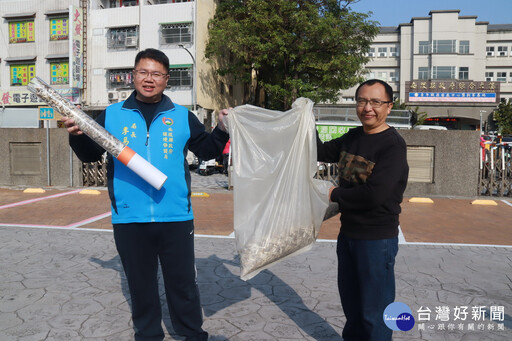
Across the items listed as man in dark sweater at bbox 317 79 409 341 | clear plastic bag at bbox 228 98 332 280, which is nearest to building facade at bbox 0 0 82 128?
clear plastic bag at bbox 228 98 332 280

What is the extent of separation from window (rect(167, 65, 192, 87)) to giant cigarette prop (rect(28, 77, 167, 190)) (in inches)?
815

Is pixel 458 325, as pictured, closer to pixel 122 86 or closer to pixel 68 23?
pixel 122 86

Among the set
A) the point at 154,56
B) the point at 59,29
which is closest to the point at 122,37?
the point at 59,29

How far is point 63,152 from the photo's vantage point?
12.5m

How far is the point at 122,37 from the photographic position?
2378 cm

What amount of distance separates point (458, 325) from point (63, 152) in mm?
11910

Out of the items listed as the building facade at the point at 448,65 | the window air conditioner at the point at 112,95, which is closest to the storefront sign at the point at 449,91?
the building facade at the point at 448,65

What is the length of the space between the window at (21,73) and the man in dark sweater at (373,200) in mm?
27246

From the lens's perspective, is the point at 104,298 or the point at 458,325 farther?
the point at 104,298

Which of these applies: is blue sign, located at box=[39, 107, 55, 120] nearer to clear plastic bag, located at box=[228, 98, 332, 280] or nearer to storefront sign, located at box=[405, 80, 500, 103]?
clear plastic bag, located at box=[228, 98, 332, 280]

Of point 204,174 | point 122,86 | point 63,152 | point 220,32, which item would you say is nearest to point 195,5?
point 220,32

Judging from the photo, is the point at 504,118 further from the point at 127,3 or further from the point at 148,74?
the point at 148,74

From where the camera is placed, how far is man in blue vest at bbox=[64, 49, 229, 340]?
8.26 feet

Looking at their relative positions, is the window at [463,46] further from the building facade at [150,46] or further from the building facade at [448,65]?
the building facade at [150,46]
